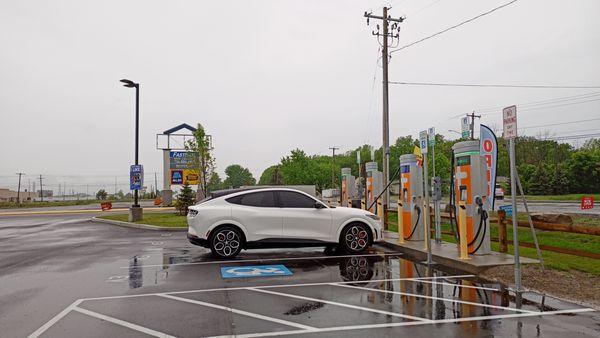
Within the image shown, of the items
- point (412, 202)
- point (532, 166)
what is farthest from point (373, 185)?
point (532, 166)

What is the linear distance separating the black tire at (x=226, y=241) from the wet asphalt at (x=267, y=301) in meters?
0.30

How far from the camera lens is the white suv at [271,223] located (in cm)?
1016

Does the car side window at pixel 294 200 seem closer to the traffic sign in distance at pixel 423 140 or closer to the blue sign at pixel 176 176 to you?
the traffic sign in distance at pixel 423 140

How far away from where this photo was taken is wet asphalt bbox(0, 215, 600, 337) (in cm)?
518

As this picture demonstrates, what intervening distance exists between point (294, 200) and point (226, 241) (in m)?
1.90

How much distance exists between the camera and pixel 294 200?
1074 centimetres

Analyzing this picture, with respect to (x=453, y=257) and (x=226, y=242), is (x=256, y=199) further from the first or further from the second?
(x=453, y=257)

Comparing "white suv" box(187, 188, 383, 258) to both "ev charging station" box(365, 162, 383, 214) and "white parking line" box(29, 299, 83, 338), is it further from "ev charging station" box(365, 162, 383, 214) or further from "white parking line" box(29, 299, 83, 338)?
"ev charging station" box(365, 162, 383, 214)

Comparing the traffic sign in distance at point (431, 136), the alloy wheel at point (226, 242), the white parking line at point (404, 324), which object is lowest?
the white parking line at point (404, 324)

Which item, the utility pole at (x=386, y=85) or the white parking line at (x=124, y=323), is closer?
the white parking line at (x=124, y=323)

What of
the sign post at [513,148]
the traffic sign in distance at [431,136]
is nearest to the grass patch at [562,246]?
the sign post at [513,148]

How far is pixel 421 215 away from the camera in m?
12.4

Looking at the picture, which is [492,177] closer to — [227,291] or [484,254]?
[484,254]

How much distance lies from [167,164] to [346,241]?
27.8m
